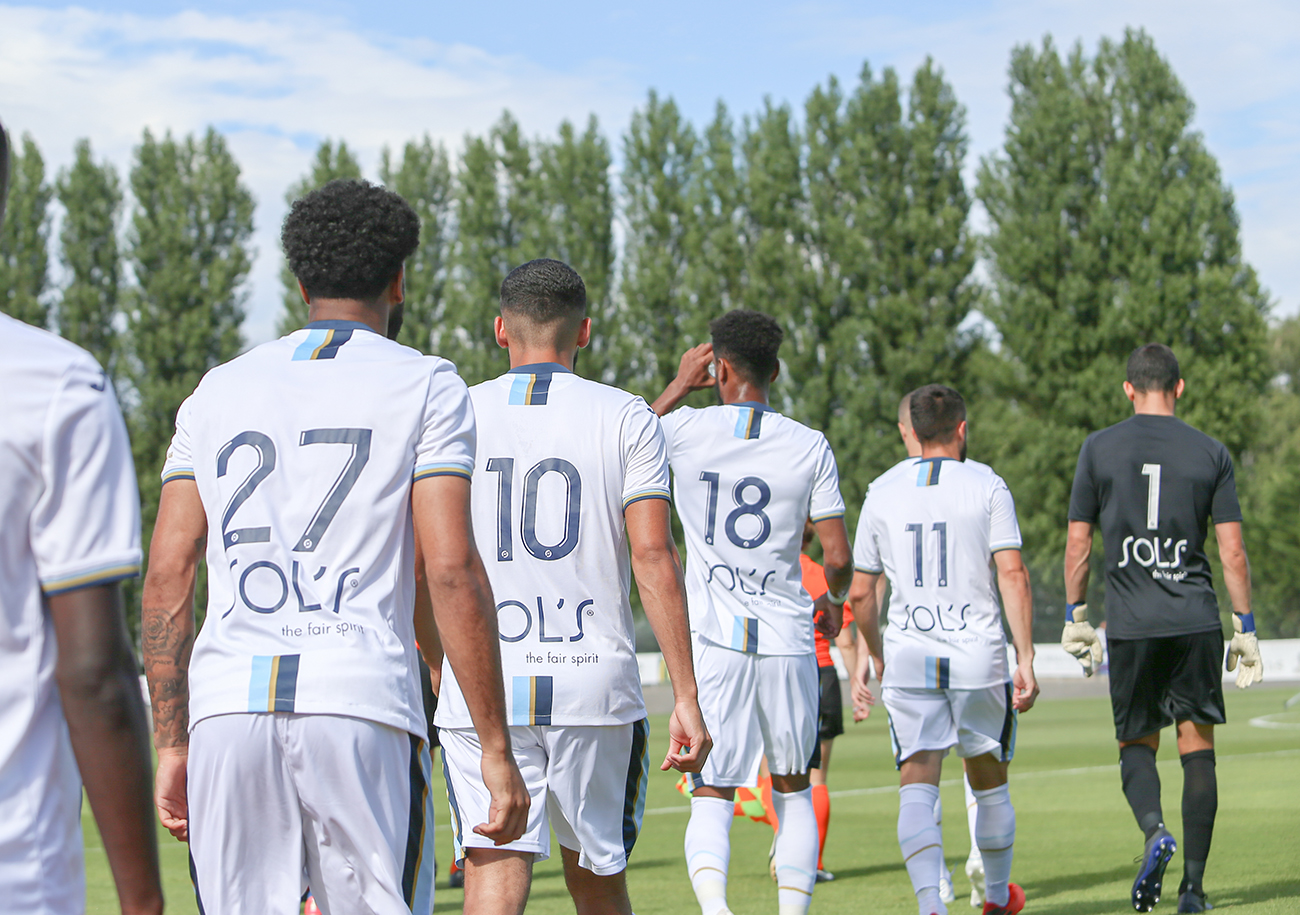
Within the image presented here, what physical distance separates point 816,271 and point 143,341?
21596 mm

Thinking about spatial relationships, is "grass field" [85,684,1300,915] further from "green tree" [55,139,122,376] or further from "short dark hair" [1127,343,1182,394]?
"green tree" [55,139,122,376]

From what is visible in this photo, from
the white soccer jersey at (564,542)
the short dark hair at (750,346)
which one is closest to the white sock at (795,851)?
the short dark hair at (750,346)

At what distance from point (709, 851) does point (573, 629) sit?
2.13 metres

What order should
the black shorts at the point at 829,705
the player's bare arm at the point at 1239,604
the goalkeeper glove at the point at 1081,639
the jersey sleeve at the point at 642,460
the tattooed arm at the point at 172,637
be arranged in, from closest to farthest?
the tattooed arm at the point at 172,637, the jersey sleeve at the point at 642,460, the player's bare arm at the point at 1239,604, the goalkeeper glove at the point at 1081,639, the black shorts at the point at 829,705

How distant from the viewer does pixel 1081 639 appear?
25.4 feet

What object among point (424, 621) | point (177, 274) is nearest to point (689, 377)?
point (424, 621)

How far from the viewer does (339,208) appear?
3.44m

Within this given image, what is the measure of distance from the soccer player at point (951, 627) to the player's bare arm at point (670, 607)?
255 centimetres

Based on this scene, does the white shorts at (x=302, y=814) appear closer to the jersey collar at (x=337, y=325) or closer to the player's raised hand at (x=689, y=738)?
the jersey collar at (x=337, y=325)

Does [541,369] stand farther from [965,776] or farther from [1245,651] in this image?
[1245,651]

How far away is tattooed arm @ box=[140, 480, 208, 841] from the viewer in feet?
11.2

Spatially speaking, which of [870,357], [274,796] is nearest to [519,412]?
[274,796]

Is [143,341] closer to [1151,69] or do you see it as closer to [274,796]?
[1151,69]

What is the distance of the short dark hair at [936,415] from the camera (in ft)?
23.9
